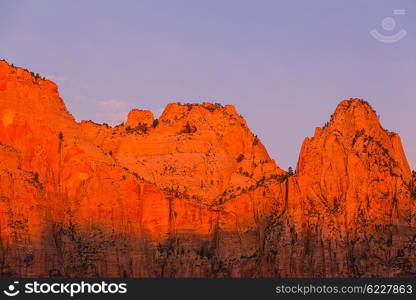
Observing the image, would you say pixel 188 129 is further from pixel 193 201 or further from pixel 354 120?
pixel 354 120

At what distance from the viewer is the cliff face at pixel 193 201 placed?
147 meters

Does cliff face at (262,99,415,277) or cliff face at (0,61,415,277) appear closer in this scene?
cliff face at (0,61,415,277)

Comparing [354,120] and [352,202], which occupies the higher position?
[354,120]

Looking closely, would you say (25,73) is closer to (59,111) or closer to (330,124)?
(59,111)

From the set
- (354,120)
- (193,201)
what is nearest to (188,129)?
(193,201)

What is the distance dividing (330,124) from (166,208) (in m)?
17.4

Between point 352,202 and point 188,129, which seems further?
point 188,129

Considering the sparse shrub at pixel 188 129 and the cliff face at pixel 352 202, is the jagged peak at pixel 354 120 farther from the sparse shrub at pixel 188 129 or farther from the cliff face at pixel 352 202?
the sparse shrub at pixel 188 129

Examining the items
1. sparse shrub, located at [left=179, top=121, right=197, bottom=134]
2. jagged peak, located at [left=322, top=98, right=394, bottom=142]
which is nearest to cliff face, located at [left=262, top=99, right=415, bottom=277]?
jagged peak, located at [left=322, top=98, right=394, bottom=142]

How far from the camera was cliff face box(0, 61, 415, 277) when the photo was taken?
14675 centimetres

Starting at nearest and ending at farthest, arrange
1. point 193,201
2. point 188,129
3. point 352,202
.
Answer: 1. point 352,202
2. point 193,201
3. point 188,129

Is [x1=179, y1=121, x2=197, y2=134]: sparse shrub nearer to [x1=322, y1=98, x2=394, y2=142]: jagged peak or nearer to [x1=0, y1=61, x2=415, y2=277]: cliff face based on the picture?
[x1=0, y1=61, x2=415, y2=277]: cliff face

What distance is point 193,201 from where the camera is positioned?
15462 cm

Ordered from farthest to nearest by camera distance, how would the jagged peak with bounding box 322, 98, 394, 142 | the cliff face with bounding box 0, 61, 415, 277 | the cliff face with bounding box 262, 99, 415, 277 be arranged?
the jagged peak with bounding box 322, 98, 394, 142 < the cliff face with bounding box 262, 99, 415, 277 < the cliff face with bounding box 0, 61, 415, 277
